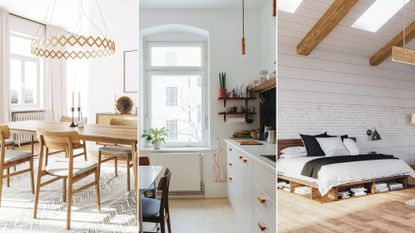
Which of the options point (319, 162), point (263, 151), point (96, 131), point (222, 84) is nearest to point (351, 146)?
point (319, 162)

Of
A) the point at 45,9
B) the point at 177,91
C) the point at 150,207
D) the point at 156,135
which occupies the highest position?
the point at 45,9

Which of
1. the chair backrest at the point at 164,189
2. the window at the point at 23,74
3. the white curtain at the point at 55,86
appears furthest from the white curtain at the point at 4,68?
the chair backrest at the point at 164,189

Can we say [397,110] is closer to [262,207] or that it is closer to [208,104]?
[262,207]

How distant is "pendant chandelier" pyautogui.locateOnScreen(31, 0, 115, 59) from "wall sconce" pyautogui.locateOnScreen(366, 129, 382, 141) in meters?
0.99

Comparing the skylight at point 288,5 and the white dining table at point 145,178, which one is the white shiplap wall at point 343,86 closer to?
the skylight at point 288,5

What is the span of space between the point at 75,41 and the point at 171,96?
0.55 metres

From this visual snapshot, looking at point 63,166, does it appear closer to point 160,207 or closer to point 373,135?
point 160,207

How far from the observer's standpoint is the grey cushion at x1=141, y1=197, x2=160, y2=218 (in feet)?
2.68

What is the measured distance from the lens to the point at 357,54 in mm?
1058

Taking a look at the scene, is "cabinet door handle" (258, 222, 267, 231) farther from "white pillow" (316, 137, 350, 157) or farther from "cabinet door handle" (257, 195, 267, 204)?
"white pillow" (316, 137, 350, 157)

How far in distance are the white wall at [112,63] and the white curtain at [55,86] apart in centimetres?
11

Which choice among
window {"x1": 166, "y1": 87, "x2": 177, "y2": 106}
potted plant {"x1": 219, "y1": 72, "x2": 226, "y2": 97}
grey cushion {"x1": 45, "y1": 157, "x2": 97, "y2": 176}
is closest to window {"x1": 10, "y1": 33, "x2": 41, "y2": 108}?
grey cushion {"x1": 45, "y1": 157, "x2": 97, "y2": 176}

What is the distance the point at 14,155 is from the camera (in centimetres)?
110

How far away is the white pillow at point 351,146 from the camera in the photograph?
101 cm
